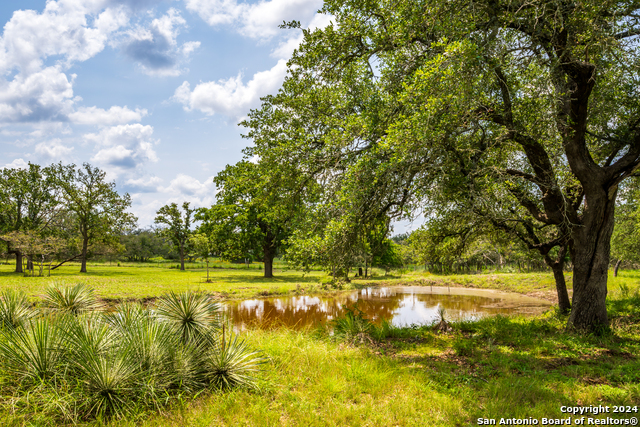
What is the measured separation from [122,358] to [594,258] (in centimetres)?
1031

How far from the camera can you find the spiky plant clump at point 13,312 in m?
5.43

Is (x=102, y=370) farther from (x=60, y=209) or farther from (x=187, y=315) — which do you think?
(x=60, y=209)

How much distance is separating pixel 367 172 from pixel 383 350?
4.31 meters

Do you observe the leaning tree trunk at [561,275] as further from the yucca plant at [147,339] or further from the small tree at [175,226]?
the small tree at [175,226]

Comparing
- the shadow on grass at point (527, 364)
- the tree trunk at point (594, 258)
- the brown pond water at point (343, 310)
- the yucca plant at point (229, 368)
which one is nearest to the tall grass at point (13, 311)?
the yucca plant at point (229, 368)

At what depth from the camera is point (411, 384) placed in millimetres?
5215

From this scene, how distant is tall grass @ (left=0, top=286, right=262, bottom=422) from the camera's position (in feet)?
13.3

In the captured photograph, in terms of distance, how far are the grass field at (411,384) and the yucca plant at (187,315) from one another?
1125mm

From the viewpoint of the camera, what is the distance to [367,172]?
786cm

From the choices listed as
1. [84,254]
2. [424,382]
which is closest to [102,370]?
[424,382]

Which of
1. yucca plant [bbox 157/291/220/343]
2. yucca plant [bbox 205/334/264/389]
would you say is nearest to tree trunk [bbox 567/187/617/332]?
yucca plant [bbox 205/334/264/389]

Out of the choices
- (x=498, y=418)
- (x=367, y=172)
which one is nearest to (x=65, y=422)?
(x=498, y=418)

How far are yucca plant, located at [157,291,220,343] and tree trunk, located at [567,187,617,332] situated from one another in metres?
8.98

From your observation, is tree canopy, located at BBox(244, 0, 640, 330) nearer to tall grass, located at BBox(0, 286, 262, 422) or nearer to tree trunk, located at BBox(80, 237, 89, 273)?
tall grass, located at BBox(0, 286, 262, 422)
